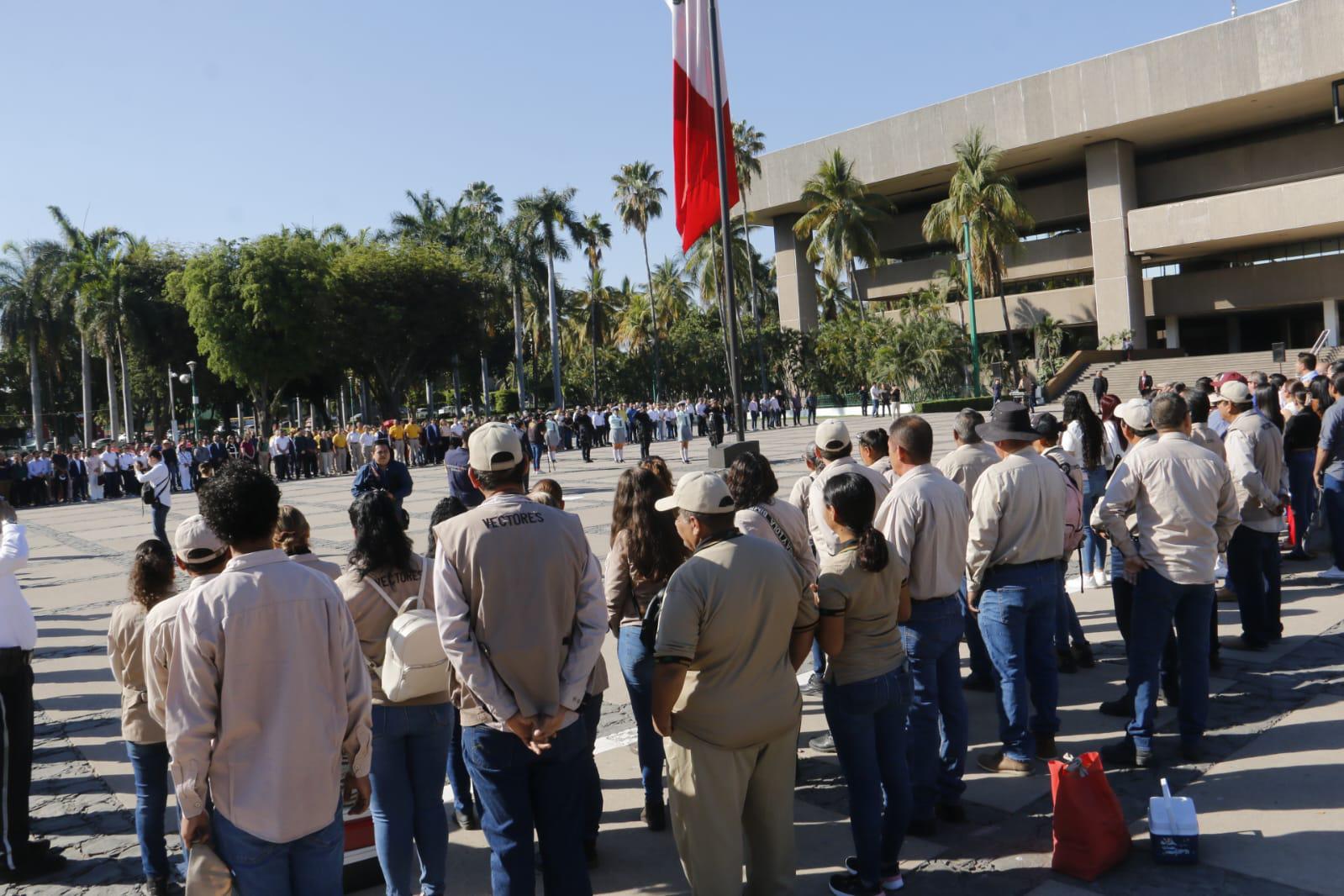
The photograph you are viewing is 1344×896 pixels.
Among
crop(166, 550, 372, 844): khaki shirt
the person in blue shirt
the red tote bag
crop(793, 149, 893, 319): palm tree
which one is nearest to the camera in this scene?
crop(166, 550, 372, 844): khaki shirt

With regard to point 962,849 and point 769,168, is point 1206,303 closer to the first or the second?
point 769,168

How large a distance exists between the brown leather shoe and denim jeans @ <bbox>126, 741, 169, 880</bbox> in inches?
152

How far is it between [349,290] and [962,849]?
149 ft

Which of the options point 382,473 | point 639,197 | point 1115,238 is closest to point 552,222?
point 639,197

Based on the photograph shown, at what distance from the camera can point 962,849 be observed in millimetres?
4258

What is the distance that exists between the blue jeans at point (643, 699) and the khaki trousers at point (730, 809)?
92 cm

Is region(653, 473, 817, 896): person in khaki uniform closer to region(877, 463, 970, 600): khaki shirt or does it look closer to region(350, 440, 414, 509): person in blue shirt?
region(877, 463, 970, 600): khaki shirt

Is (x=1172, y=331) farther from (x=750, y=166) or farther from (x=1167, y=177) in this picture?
(x=750, y=166)

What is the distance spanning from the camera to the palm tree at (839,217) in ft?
159

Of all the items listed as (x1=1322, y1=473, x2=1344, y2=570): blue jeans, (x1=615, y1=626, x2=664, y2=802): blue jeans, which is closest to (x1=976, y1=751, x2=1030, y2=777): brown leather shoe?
(x1=615, y1=626, x2=664, y2=802): blue jeans

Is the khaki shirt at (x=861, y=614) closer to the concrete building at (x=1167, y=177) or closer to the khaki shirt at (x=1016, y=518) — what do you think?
the khaki shirt at (x=1016, y=518)

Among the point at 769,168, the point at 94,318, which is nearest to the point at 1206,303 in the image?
the point at 769,168

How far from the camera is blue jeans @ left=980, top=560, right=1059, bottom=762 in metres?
4.89

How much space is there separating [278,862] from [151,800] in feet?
5.72
